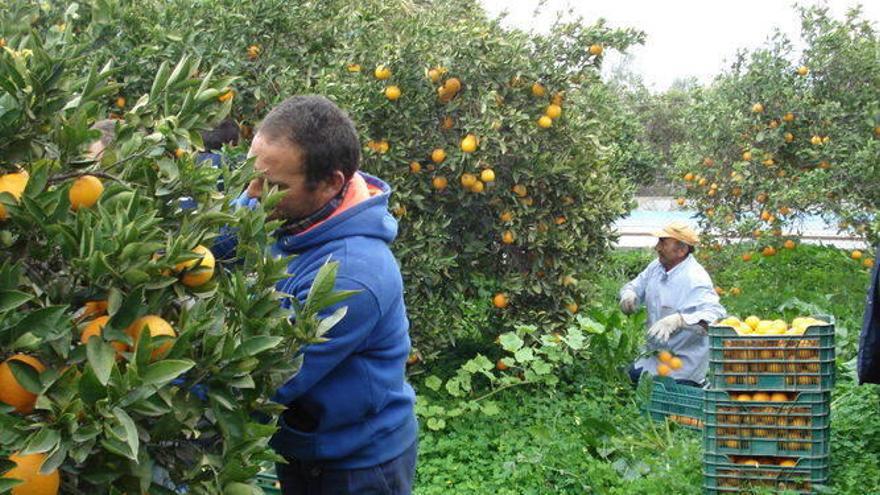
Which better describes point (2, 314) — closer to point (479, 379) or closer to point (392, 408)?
point (392, 408)

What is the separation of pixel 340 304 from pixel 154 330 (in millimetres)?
795

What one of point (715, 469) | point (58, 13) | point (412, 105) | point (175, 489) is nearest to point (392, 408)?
point (175, 489)

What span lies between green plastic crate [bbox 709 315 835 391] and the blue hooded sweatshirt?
2.63 m

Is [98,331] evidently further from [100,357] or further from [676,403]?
[676,403]

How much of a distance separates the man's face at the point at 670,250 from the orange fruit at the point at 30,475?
5414 millimetres

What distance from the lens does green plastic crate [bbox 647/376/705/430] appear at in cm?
593

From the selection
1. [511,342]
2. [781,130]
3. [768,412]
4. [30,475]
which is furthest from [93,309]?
[781,130]

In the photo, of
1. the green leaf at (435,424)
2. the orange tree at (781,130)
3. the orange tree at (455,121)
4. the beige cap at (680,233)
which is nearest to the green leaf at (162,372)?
the orange tree at (455,121)

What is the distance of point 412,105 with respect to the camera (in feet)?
20.8

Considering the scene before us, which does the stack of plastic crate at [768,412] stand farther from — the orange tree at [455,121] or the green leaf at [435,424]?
the orange tree at [455,121]

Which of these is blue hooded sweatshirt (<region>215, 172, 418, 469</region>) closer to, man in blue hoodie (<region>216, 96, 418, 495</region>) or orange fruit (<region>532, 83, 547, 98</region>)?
man in blue hoodie (<region>216, 96, 418, 495</region>)

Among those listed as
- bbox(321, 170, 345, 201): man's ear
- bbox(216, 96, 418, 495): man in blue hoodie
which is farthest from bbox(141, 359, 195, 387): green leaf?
bbox(321, 170, 345, 201): man's ear

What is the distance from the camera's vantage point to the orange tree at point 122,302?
153 cm

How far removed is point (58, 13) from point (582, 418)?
3.49 meters
